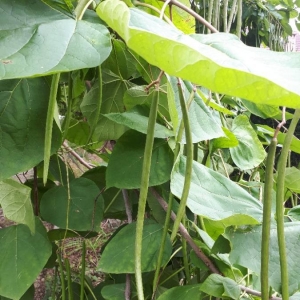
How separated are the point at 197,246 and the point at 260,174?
1.82 feet

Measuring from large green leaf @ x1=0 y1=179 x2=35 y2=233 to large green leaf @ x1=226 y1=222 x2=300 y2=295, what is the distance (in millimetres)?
247

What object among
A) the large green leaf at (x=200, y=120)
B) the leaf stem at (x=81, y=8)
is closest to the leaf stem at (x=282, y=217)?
the large green leaf at (x=200, y=120)

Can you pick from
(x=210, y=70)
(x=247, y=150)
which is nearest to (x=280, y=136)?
(x=247, y=150)

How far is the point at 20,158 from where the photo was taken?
15.1 inches

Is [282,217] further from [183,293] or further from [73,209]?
[73,209]

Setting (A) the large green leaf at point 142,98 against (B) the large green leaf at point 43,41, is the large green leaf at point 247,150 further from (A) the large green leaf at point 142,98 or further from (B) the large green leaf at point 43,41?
(B) the large green leaf at point 43,41

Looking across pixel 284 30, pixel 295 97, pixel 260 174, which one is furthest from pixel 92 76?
pixel 284 30

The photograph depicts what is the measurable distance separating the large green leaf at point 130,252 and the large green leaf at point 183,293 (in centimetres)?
4

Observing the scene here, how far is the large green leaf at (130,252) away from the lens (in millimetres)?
475

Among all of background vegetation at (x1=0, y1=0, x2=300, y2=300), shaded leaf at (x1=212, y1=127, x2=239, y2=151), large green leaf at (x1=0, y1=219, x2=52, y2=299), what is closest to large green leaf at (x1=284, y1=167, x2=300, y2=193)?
background vegetation at (x1=0, y1=0, x2=300, y2=300)

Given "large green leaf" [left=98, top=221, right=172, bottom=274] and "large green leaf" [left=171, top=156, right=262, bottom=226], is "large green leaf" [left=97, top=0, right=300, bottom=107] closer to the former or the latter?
"large green leaf" [left=171, top=156, right=262, bottom=226]

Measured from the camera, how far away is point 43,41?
290mm

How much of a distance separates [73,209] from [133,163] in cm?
12

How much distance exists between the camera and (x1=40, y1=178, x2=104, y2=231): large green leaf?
526 millimetres
